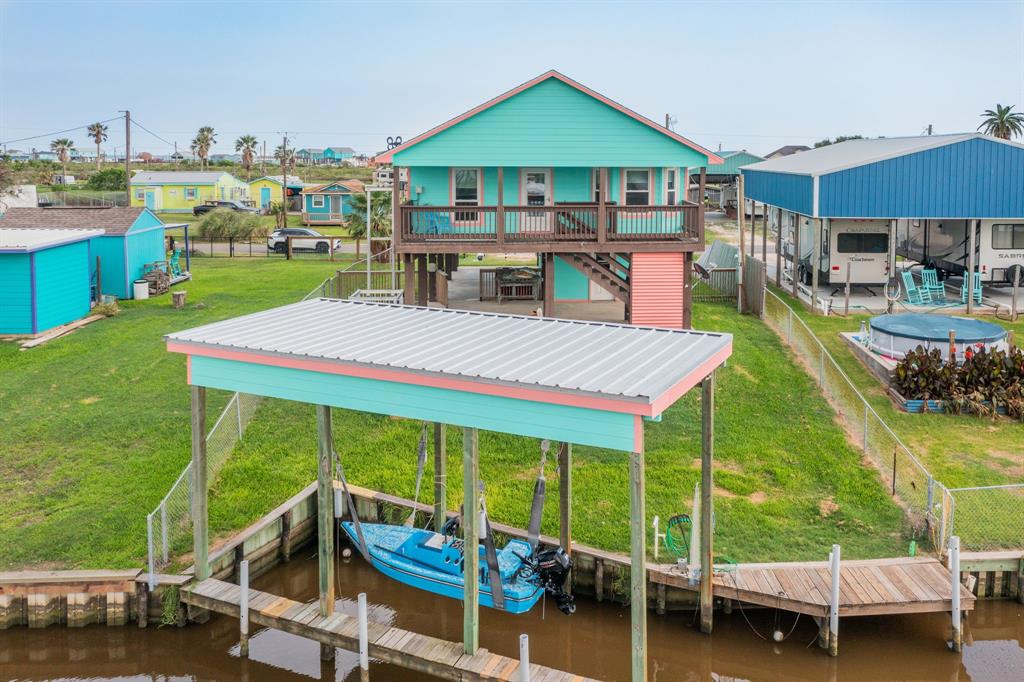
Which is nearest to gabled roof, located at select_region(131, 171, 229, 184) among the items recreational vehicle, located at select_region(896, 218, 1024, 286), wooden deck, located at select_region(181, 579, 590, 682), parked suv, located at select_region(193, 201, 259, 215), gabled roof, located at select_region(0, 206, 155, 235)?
parked suv, located at select_region(193, 201, 259, 215)

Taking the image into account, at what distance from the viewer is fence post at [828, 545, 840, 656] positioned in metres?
12.9

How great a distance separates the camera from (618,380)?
10.8 m

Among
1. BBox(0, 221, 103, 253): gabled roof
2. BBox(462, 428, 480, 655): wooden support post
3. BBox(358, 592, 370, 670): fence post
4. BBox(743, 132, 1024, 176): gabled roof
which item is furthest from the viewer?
BBox(743, 132, 1024, 176): gabled roof

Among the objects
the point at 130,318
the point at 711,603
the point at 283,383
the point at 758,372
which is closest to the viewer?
the point at 283,383

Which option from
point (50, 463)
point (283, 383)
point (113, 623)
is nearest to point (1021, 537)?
point (283, 383)

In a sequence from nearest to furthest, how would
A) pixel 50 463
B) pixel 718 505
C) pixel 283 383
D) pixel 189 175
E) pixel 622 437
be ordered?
pixel 622 437 → pixel 283 383 → pixel 718 505 → pixel 50 463 → pixel 189 175

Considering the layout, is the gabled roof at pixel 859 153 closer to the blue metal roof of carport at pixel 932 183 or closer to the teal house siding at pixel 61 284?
the blue metal roof of carport at pixel 932 183

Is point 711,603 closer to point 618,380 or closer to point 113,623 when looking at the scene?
point 618,380

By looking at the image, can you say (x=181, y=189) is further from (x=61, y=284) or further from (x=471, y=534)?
(x=471, y=534)

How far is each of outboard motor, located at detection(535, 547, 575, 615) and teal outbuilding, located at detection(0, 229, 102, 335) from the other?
66.5 feet

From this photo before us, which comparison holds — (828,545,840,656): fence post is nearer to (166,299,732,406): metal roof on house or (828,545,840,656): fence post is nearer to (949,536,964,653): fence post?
(949,536,964,653): fence post

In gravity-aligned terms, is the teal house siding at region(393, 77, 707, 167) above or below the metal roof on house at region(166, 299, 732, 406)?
above

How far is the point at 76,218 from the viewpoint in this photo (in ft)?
119

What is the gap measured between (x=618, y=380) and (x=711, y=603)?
14.7 ft
